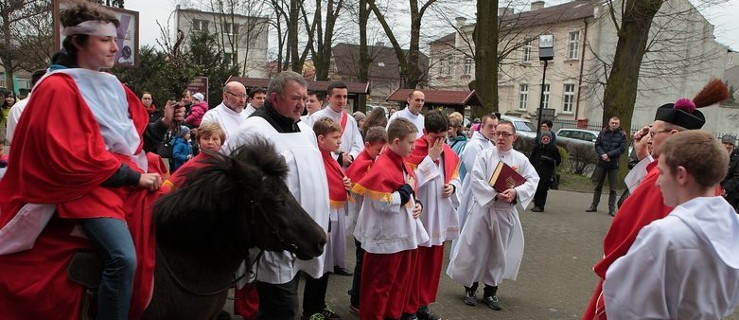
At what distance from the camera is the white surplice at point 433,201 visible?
4754 millimetres

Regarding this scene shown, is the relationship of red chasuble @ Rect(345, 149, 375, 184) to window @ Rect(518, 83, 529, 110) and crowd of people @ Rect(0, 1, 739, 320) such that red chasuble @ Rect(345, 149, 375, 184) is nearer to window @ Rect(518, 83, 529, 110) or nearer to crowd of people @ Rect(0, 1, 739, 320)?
crowd of people @ Rect(0, 1, 739, 320)

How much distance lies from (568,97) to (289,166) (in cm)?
4200

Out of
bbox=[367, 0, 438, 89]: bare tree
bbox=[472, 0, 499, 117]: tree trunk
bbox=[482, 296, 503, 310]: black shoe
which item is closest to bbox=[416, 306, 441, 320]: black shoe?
bbox=[482, 296, 503, 310]: black shoe

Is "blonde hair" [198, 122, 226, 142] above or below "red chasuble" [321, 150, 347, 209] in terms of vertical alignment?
above

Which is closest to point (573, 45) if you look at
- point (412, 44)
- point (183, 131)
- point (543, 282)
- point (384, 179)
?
point (412, 44)

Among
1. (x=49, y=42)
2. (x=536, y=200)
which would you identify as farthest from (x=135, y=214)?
(x=49, y=42)

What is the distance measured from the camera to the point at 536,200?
11742mm

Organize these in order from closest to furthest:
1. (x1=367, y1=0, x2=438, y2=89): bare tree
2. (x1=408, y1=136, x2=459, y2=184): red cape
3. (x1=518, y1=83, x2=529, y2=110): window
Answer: (x1=408, y1=136, x2=459, y2=184): red cape < (x1=367, y1=0, x2=438, y2=89): bare tree < (x1=518, y1=83, x2=529, y2=110): window

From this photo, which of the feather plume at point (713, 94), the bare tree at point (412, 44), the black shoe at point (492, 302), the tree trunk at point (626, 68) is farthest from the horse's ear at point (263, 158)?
the bare tree at point (412, 44)

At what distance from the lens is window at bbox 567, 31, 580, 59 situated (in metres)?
39.7

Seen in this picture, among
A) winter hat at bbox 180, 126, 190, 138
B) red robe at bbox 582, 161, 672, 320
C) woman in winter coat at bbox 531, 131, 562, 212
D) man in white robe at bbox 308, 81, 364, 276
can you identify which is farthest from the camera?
woman in winter coat at bbox 531, 131, 562, 212

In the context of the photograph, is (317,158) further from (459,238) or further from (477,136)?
(477,136)

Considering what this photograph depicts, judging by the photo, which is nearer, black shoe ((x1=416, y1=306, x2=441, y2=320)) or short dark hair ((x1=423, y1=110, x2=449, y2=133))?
short dark hair ((x1=423, y1=110, x2=449, y2=133))

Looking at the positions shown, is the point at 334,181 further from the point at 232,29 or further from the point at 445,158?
the point at 232,29
